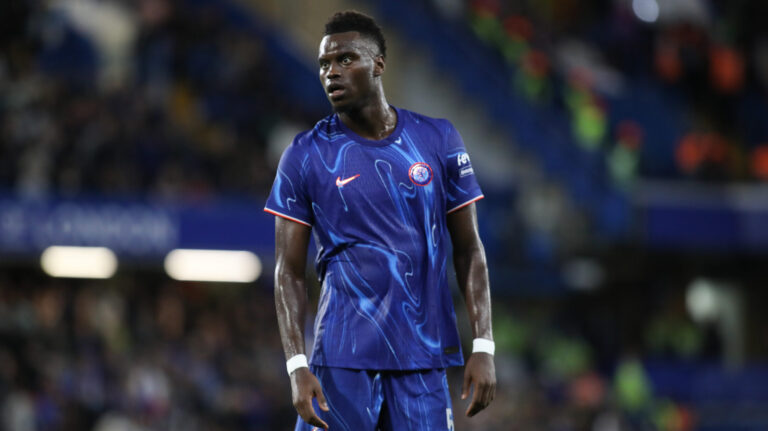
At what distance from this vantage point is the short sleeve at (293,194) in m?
4.43

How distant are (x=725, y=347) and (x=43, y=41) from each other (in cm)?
1386

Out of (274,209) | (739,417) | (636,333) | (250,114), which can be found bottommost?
(739,417)

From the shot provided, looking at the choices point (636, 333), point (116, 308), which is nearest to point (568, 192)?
point (636, 333)

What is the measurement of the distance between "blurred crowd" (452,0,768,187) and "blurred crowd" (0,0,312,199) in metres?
5.16

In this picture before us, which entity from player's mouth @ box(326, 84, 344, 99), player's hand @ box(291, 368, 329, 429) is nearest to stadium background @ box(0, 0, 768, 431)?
player's hand @ box(291, 368, 329, 429)

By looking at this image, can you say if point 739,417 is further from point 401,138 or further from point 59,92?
point 401,138

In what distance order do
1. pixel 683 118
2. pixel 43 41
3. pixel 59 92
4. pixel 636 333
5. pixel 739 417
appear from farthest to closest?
pixel 683 118
pixel 636 333
pixel 739 417
pixel 43 41
pixel 59 92

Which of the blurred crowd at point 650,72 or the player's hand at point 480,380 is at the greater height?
the blurred crowd at point 650,72

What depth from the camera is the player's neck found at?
4488mm

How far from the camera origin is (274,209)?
4.42m

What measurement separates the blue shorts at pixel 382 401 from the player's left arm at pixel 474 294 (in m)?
0.13

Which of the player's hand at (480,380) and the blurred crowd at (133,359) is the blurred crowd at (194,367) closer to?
the blurred crowd at (133,359)

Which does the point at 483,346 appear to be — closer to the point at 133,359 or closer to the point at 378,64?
the point at 378,64

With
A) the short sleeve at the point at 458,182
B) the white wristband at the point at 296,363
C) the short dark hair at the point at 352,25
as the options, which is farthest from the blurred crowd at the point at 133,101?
the white wristband at the point at 296,363
